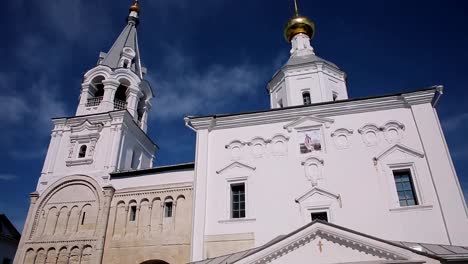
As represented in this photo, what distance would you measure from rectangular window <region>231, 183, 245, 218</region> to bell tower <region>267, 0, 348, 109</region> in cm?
610

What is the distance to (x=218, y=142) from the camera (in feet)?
53.5

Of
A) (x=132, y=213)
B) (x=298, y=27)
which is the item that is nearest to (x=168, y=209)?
(x=132, y=213)

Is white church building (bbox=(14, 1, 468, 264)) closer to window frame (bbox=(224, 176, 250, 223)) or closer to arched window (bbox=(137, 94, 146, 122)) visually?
window frame (bbox=(224, 176, 250, 223))

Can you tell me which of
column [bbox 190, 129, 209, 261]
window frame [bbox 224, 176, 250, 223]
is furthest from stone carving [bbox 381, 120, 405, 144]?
column [bbox 190, 129, 209, 261]

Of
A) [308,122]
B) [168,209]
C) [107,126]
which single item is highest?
[107,126]

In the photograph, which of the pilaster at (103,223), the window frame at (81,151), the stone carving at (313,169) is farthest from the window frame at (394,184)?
the window frame at (81,151)

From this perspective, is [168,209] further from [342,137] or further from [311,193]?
[342,137]

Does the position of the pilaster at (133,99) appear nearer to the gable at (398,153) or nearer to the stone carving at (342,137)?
the stone carving at (342,137)

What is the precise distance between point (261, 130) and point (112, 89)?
35.5 feet

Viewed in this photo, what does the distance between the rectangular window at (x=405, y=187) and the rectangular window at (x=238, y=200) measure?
20.4 feet

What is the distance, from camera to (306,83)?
19.5 metres

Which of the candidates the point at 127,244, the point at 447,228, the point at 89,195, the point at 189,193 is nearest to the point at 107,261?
the point at 127,244

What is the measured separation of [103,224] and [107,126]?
594 cm

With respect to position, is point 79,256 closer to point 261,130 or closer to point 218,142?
point 218,142
